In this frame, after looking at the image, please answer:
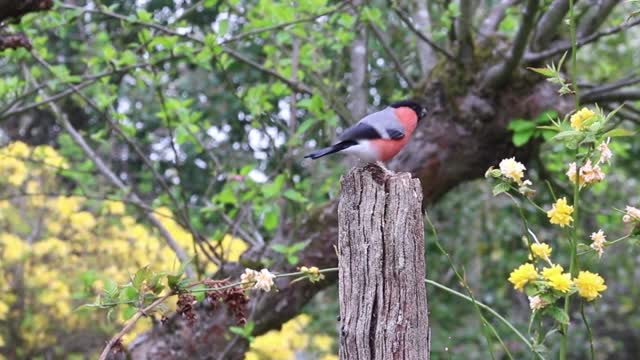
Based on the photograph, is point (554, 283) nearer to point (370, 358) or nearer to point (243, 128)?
point (370, 358)

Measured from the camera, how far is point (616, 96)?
3.59 meters

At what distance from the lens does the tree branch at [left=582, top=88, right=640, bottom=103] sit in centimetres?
353

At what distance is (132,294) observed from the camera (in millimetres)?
1855

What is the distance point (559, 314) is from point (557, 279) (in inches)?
3.8

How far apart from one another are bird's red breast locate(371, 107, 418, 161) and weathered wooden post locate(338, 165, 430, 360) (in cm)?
38

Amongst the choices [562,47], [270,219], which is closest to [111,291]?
[270,219]

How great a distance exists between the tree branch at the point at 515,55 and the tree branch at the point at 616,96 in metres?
0.39

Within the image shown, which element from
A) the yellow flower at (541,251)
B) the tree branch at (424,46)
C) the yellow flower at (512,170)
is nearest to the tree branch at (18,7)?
the yellow flower at (512,170)

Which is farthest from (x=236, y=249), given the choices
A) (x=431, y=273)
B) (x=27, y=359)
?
(x=431, y=273)

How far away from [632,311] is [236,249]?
16.6 ft

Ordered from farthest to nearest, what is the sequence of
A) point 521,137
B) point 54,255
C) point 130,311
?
1. point 54,255
2. point 521,137
3. point 130,311

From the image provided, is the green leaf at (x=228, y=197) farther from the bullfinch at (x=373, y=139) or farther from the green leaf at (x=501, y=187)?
the green leaf at (x=501, y=187)

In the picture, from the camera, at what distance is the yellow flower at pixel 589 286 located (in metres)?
1.51

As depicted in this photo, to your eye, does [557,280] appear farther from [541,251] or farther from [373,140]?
[373,140]
